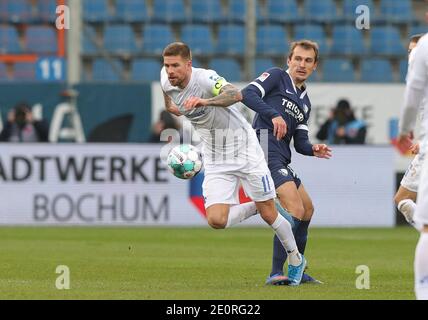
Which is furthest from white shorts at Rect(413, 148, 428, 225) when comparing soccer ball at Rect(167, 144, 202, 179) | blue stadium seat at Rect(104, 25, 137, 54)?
blue stadium seat at Rect(104, 25, 137, 54)

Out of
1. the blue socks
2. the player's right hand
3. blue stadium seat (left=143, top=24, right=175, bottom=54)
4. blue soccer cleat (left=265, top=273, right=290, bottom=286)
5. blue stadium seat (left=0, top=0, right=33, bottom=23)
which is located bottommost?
blue soccer cleat (left=265, top=273, right=290, bottom=286)

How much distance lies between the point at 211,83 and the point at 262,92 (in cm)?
72

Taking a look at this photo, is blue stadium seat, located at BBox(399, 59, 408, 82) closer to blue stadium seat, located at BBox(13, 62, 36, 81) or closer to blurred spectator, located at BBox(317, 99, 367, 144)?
blurred spectator, located at BBox(317, 99, 367, 144)

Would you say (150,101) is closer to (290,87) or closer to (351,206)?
(351,206)

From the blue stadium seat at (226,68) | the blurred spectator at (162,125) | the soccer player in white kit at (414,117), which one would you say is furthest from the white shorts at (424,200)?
the blue stadium seat at (226,68)

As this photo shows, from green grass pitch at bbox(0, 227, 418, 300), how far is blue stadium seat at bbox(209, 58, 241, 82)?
5.77 m

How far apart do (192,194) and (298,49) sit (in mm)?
9357

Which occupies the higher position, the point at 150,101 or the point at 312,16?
the point at 312,16

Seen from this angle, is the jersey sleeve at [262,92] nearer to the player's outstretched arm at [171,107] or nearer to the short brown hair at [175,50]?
the player's outstretched arm at [171,107]

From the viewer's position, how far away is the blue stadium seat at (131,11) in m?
24.9

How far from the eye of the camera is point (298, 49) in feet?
33.7

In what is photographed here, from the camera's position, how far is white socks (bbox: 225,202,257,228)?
9.91 meters

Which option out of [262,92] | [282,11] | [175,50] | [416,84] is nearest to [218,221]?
[262,92]

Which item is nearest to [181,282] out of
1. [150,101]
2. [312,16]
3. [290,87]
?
[290,87]
